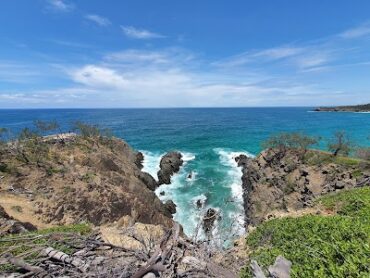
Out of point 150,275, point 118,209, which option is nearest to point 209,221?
point 150,275

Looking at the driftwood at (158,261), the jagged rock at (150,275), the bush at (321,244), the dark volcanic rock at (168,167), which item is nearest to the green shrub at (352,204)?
the bush at (321,244)

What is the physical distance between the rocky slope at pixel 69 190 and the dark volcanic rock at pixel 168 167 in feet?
66.2

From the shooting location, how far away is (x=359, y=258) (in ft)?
26.9

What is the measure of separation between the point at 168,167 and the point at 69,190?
37.0 m

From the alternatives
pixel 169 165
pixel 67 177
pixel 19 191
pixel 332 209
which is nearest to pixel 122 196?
pixel 67 177

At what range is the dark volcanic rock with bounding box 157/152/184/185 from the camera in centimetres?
6012

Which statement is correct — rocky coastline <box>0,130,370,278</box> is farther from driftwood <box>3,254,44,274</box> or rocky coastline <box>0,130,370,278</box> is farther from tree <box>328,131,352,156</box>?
tree <box>328,131,352,156</box>

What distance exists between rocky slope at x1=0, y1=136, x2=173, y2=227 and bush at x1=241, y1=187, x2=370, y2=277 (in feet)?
58.0

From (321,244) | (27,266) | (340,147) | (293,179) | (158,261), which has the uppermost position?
(158,261)

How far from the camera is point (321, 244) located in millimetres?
10289

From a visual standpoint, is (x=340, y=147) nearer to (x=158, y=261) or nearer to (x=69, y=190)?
(x=69, y=190)

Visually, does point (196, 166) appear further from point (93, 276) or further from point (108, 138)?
point (93, 276)

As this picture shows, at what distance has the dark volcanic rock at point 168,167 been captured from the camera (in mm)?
60119

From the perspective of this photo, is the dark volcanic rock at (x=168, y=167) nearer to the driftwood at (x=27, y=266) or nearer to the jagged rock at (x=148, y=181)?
the jagged rock at (x=148, y=181)
